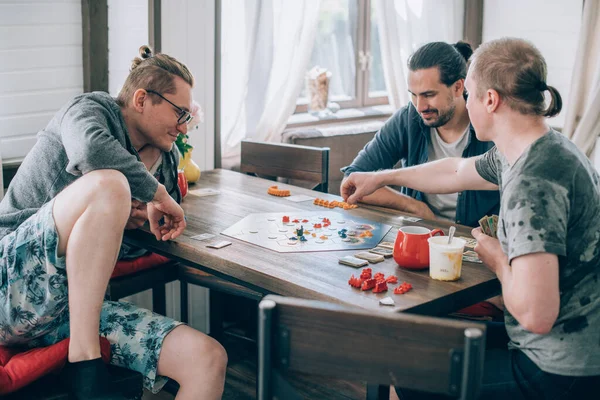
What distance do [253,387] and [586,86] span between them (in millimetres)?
2600

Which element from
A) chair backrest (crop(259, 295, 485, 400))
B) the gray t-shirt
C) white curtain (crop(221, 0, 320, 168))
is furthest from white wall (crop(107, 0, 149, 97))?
chair backrest (crop(259, 295, 485, 400))

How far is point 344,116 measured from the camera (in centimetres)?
448

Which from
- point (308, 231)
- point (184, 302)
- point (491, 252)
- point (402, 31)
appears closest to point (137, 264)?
point (184, 302)

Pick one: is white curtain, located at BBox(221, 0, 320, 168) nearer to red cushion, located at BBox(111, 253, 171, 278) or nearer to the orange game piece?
red cushion, located at BBox(111, 253, 171, 278)

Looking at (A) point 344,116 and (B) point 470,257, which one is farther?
(A) point 344,116

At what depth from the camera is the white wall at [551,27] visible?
454 centimetres

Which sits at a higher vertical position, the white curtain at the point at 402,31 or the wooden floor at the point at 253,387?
the white curtain at the point at 402,31

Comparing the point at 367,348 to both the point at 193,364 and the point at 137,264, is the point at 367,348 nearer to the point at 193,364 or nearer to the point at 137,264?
the point at 193,364

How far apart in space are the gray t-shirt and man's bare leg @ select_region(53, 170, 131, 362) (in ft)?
2.95

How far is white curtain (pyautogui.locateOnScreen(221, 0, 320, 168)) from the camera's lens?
3775 mm

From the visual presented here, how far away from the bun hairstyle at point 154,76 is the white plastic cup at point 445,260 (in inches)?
36.7

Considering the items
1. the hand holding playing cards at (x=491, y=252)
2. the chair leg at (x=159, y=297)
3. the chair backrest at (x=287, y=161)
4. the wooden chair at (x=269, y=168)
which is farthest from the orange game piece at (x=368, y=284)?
the chair leg at (x=159, y=297)

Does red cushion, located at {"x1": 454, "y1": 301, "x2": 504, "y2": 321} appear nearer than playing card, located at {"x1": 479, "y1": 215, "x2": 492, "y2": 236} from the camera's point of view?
No

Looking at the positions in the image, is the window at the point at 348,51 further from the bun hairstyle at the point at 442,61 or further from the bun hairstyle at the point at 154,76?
the bun hairstyle at the point at 154,76
